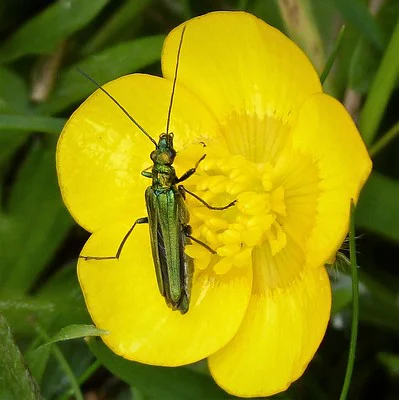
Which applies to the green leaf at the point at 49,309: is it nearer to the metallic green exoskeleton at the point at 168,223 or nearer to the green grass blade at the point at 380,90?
the metallic green exoskeleton at the point at 168,223

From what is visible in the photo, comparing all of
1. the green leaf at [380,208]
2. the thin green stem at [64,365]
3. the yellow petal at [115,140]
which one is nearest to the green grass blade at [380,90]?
the green leaf at [380,208]

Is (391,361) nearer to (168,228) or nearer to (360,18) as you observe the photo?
(168,228)

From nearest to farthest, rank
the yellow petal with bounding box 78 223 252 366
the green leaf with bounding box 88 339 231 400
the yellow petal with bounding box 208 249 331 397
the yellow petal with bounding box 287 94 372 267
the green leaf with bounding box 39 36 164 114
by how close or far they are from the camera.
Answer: the yellow petal with bounding box 287 94 372 267 → the yellow petal with bounding box 208 249 331 397 → the yellow petal with bounding box 78 223 252 366 → the green leaf with bounding box 88 339 231 400 → the green leaf with bounding box 39 36 164 114

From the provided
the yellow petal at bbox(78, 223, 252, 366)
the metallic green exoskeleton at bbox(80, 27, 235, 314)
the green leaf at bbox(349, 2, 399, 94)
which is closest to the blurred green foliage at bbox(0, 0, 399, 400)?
the green leaf at bbox(349, 2, 399, 94)

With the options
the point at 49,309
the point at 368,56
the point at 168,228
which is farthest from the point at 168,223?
the point at 368,56

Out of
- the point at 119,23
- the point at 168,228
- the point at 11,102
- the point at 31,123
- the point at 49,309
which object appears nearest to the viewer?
the point at 168,228

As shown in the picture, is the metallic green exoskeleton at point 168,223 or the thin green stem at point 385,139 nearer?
the metallic green exoskeleton at point 168,223

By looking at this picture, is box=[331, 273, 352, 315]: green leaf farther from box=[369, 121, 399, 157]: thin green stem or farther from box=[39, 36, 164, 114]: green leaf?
box=[39, 36, 164, 114]: green leaf
